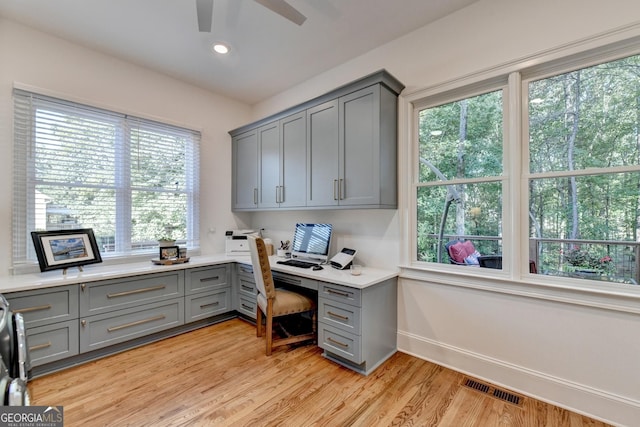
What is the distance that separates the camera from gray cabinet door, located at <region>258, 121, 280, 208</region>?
11.1 feet

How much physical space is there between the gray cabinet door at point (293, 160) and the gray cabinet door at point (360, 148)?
529 mm

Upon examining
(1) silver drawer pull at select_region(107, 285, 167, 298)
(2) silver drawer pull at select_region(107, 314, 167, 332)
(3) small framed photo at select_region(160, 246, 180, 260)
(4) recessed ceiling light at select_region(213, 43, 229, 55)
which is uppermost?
(4) recessed ceiling light at select_region(213, 43, 229, 55)

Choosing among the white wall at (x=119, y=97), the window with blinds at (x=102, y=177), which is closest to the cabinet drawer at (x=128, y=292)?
the window with blinds at (x=102, y=177)

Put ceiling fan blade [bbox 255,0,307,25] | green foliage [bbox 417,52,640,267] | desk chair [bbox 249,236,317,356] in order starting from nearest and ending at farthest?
ceiling fan blade [bbox 255,0,307,25], green foliage [bbox 417,52,640,267], desk chair [bbox 249,236,317,356]

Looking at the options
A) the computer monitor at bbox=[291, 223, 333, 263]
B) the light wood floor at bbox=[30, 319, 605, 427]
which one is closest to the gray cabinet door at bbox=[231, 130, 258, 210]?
the computer monitor at bbox=[291, 223, 333, 263]

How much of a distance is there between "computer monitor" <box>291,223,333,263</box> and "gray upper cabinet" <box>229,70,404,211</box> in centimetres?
30

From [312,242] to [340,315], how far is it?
1.00 metres

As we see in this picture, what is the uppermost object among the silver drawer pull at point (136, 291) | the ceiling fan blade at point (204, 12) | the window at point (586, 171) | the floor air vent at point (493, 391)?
the ceiling fan blade at point (204, 12)

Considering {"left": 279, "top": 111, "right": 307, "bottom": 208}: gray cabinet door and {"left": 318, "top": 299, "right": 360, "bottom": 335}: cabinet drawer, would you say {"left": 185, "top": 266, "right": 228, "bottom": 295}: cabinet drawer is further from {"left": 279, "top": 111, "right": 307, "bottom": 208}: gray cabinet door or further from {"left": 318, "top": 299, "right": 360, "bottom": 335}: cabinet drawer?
{"left": 318, "top": 299, "right": 360, "bottom": 335}: cabinet drawer

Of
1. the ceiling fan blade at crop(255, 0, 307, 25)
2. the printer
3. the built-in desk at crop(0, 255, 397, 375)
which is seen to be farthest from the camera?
the printer

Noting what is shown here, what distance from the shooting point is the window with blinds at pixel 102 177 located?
2502 millimetres

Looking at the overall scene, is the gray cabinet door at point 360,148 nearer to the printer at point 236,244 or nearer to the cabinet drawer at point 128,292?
the printer at point 236,244

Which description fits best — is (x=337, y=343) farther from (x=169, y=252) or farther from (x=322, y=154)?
(x=169, y=252)

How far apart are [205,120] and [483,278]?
3.66 metres
